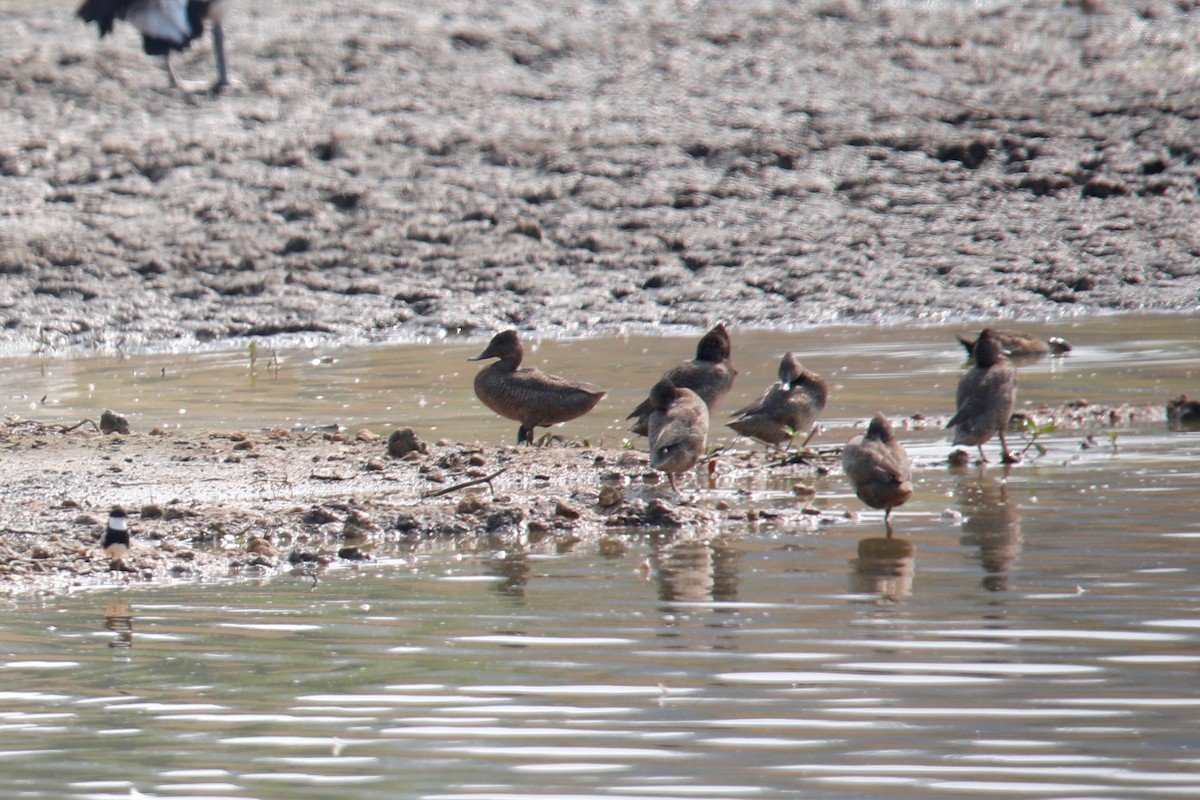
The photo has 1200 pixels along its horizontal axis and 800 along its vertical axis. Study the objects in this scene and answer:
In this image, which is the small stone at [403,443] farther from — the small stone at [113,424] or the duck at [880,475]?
the duck at [880,475]

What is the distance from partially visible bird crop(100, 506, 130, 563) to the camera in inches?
273

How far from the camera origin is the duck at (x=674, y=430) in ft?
26.8

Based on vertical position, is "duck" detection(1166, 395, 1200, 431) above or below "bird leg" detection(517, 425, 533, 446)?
above

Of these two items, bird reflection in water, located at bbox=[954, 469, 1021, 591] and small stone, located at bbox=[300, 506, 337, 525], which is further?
small stone, located at bbox=[300, 506, 337, 525]

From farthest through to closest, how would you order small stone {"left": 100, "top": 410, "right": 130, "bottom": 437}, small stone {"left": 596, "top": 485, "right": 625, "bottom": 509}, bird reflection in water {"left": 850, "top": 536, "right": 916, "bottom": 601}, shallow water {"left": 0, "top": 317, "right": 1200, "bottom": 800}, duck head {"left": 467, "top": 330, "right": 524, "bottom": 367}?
duck head {"left": 467, "top": 330, "right": 524, "bottom": 367} < small stone {"left": 100, "top": 410, "right": 130, "bottom": 437} < small stone {"left": 596, "top": 485, "right": 625, "bottom": 509} < bird reflection in water {"left": 850, "top": 536, "right": 916, "bottom": 601} < shallow water {"left": 0, "top": 317, "right": 1200, "bottom": 800}

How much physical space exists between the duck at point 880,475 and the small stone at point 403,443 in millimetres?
2350

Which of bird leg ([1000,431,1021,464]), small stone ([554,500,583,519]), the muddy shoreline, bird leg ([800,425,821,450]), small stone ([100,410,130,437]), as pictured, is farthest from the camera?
the muddy shoreline

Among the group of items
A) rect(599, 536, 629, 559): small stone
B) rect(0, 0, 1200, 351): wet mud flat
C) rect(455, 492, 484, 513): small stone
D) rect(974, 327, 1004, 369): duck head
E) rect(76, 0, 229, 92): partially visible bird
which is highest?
rect(76, 0, 229, 92): partially visible bird

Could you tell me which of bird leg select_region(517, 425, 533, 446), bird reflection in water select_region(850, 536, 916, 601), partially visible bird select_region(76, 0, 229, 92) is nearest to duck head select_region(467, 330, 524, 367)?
bird leg select_region(517, 425, 533, 446)

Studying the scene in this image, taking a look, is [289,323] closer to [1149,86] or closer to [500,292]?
[500,292]

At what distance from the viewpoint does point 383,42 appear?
22.5 metres

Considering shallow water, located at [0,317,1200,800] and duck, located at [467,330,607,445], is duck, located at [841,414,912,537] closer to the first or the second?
shallow water, located at [0,317,1200,800]

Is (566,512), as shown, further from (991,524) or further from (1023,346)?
(1023,346)

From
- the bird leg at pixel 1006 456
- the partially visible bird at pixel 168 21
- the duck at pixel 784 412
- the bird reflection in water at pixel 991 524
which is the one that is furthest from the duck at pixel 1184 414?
the partially visible bird at pixel 168 21
